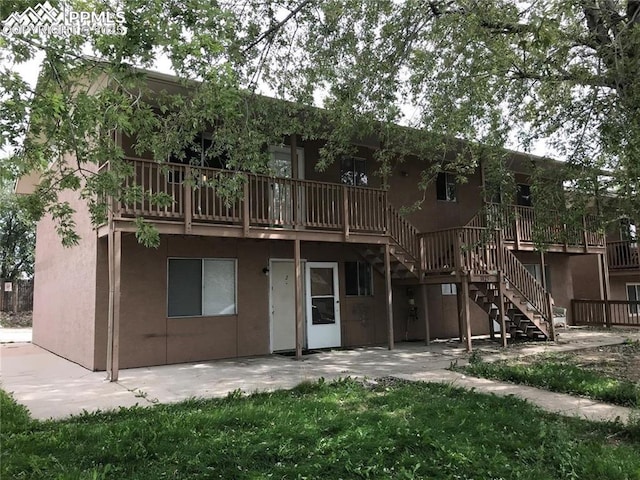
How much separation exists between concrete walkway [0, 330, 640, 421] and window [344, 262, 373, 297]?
1.73 metres

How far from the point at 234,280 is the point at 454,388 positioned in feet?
19.4

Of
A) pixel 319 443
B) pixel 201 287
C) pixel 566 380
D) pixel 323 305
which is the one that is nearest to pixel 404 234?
pixel 323 305

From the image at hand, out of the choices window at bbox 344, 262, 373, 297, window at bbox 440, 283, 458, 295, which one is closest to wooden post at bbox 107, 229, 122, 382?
window at bbox 344, 262, 373, 297

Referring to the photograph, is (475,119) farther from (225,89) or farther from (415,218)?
(225,89)

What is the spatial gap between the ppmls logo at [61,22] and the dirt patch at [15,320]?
25528mm

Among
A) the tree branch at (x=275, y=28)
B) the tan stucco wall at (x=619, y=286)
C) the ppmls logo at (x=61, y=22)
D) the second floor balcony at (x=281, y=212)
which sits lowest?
the tan stucco wall at (x=619, y=286)

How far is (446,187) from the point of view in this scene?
1588cm

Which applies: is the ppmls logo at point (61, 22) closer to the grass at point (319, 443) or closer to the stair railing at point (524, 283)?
the grass at point (319, 443)

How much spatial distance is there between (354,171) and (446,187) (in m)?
3.68

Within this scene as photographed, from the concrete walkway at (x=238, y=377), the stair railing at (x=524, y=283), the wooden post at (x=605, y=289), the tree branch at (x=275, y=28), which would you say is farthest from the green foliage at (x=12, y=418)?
the wooden post at (x=605, y=289)

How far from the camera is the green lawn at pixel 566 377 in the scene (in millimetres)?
6941

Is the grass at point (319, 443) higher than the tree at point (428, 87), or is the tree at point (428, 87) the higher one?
the tree at point (428, 87)

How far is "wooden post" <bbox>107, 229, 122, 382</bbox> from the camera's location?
838 centimetres

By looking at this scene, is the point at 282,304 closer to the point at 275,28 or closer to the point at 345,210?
the point at 345,210
